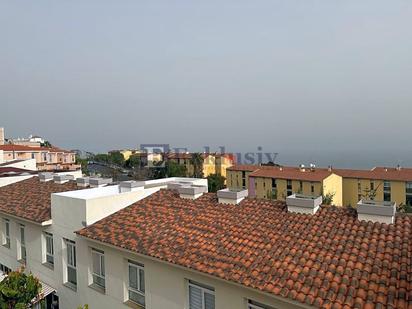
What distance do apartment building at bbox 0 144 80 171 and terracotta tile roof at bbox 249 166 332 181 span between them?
38640 mm

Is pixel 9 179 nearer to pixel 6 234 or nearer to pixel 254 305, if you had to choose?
pixel 6 234

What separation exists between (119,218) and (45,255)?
4.79 metres

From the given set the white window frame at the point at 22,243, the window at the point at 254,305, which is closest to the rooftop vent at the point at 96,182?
the white window frame at the point at 22,243

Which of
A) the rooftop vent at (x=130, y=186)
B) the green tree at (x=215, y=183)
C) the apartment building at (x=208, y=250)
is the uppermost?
the rooftop vent at (x=130, y=186)

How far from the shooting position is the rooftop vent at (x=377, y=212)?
30.2 ft

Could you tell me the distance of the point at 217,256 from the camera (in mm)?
8883

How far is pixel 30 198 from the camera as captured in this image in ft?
56.4

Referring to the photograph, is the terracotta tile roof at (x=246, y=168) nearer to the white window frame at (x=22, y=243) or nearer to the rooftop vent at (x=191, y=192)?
the white window frame at (x=22, y=243)

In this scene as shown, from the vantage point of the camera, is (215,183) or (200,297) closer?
(200,297)

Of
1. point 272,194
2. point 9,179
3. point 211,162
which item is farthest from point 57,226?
point 211,162

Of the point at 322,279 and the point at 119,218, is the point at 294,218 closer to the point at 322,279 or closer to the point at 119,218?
the point at 322,279

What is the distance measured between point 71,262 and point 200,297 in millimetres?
6666

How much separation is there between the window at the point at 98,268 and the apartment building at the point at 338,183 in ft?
173

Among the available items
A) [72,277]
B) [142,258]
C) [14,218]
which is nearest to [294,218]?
[142,258]
